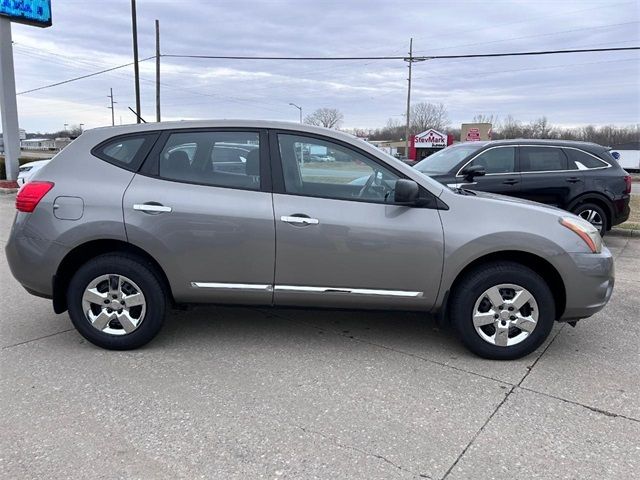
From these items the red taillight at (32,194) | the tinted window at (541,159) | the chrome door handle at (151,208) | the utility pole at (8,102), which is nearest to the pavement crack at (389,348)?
the chrome door handle at (151,208)

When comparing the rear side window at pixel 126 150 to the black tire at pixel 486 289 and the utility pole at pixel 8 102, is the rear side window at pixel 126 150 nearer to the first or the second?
the black tire at pixel 486 289

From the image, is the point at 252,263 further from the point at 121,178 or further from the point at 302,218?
the point at 121,178

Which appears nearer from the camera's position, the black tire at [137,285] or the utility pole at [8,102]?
the black tire at [137,285]

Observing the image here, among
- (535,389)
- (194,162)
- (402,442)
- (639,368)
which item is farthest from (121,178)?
(639,368)

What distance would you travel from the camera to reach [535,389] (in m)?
3.42

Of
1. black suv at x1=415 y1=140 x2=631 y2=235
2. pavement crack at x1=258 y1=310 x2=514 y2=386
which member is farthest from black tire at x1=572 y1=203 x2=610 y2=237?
pavement crack at x1=258 y1=310 x2=514 y2=386

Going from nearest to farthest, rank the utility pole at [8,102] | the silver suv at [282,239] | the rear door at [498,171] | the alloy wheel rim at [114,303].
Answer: the silver suv at [282,239] → the alloy wheel rim at [114,303] → the rear door at [498,171] → the utility pole at [8,102]

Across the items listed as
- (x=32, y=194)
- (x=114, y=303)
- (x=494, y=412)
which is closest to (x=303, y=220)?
(x=114, y=303)

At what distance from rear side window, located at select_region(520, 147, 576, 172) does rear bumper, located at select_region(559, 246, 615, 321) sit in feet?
A: 15.3

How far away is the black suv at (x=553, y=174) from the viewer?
800 centimetres

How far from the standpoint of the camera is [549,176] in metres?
8.08

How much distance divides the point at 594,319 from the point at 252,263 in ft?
11.0

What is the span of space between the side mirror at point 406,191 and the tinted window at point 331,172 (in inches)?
4.8

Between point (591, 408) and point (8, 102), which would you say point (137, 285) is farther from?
point (8, 102)
